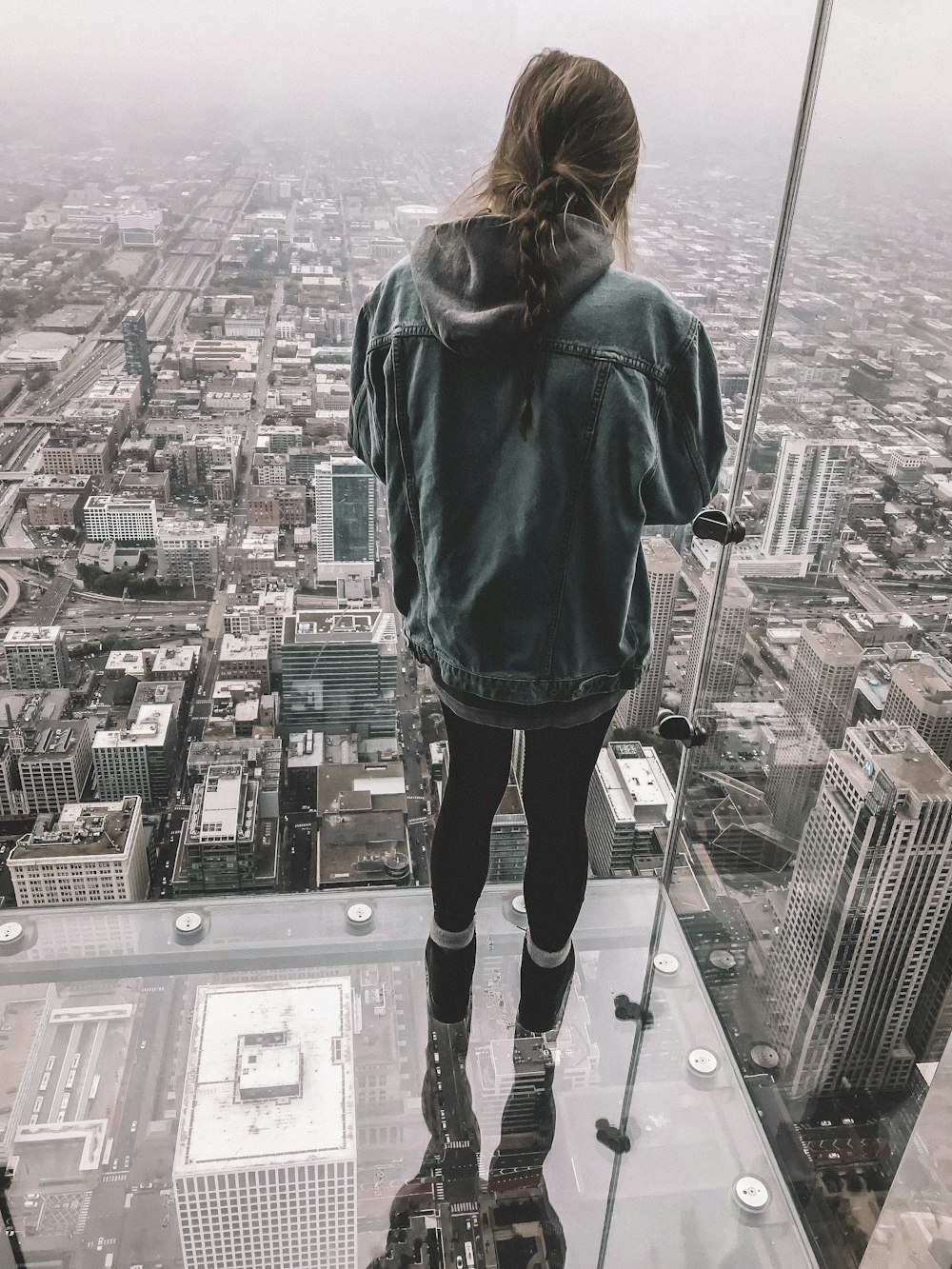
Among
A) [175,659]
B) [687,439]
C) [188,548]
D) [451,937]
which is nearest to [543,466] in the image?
[687,439]

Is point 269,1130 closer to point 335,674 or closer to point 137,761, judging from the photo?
point 137,761

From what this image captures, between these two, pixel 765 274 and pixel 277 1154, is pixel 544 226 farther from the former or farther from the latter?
pixel 277 1154

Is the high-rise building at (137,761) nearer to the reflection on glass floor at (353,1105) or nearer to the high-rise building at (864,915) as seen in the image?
the reflection on glass floor at (353,1105)

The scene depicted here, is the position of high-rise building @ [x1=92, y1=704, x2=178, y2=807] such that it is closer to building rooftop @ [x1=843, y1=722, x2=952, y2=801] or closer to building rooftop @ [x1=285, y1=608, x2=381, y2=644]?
building rooftop @ [x1=285, y1=608, x2=381, y2=644]

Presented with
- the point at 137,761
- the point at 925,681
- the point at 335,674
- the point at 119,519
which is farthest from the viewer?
the point at 119,519

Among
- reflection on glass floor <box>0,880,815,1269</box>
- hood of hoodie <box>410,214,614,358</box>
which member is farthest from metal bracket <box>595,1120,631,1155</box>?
hood of hoodie <box>410,214,614,358</box>

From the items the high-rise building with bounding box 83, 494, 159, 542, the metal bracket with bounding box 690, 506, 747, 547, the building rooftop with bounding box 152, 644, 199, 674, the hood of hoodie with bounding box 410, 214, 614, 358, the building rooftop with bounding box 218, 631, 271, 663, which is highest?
the hood of hoodie with bounding box 410, 214, 614, 358

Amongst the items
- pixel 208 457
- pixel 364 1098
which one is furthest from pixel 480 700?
pixel 208 457
